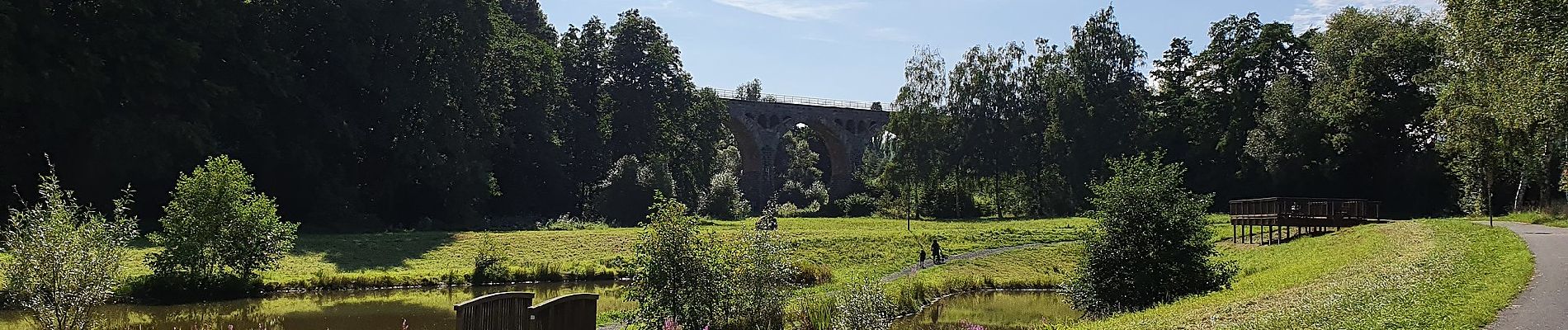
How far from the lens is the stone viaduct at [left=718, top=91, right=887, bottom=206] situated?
8931 centimetres

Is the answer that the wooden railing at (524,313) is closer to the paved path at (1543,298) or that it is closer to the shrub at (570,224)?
the paved path at (1543,298)

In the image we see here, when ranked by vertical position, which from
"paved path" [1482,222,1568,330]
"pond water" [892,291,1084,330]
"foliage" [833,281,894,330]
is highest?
"paved path" [1482,222,1568,330]

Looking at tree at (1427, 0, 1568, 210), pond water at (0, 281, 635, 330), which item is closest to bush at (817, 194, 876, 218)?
tree at (1427, 0, 1568, 210)

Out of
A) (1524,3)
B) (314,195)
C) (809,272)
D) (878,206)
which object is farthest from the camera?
(878,206)

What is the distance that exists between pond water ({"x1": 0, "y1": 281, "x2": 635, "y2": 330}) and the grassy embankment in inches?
66.6

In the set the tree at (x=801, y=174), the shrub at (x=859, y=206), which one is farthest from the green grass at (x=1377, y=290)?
the tree at (x=801, y=174)

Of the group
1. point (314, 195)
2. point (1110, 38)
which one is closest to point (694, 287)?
point (314, 195)

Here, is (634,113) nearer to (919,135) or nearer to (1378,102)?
(919,135)

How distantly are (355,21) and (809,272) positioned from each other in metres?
27.3

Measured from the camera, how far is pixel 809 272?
2762cm

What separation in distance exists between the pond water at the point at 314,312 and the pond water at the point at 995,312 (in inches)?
221

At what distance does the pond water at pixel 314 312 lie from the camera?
1859 cm

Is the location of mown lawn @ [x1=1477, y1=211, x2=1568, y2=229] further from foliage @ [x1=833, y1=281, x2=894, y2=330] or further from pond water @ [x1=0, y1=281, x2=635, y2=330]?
pond water @ [x1=0, y1=281, x2=635, y2=330]

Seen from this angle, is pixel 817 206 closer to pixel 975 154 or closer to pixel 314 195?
pixel 975 154
